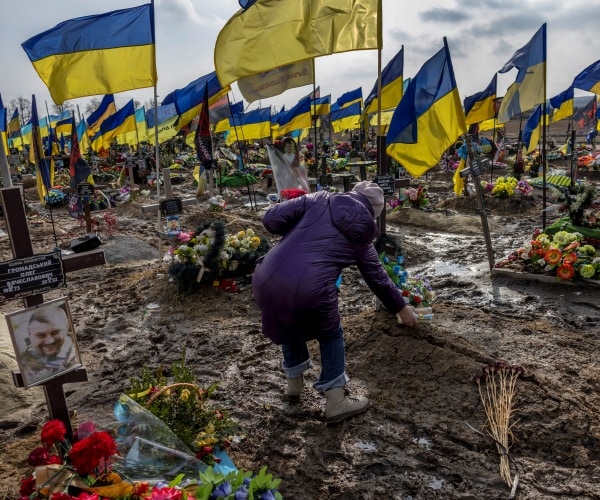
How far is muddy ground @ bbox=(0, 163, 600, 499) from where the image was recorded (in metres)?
3.11

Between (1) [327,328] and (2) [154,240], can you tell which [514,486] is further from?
(2) [154,240]

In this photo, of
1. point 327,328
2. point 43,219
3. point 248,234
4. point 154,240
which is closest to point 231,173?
point 43,219

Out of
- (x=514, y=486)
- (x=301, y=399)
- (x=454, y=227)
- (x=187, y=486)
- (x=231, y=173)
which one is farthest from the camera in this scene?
(x=231, y=173)

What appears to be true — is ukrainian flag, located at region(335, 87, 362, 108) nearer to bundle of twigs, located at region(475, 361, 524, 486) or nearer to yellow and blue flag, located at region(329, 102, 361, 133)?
yellow and blue flag, located at region(329, 102, 361, 133)

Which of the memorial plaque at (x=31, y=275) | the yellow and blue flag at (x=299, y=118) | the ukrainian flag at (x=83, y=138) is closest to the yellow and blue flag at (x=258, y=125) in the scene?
the yellow and blue flag at (x=299, y=118)

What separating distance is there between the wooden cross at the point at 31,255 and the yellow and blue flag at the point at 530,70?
6.97 metres

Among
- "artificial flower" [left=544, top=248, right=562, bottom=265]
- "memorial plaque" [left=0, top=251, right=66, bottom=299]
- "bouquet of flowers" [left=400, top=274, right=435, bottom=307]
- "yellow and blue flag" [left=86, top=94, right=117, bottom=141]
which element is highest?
"yellow and blue flag" [left=86, top=94, right=117, bottom=141]

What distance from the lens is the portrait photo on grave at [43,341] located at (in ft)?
8.95

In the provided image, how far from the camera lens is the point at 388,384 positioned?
418 cm

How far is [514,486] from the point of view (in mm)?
2904

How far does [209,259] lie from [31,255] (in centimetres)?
419

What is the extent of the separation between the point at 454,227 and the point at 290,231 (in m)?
8.57

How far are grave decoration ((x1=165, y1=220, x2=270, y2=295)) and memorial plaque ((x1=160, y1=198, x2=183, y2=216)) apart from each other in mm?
809

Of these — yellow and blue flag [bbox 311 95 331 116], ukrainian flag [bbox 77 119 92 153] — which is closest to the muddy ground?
ukrainian flag [bbox 77 119 92 153]
